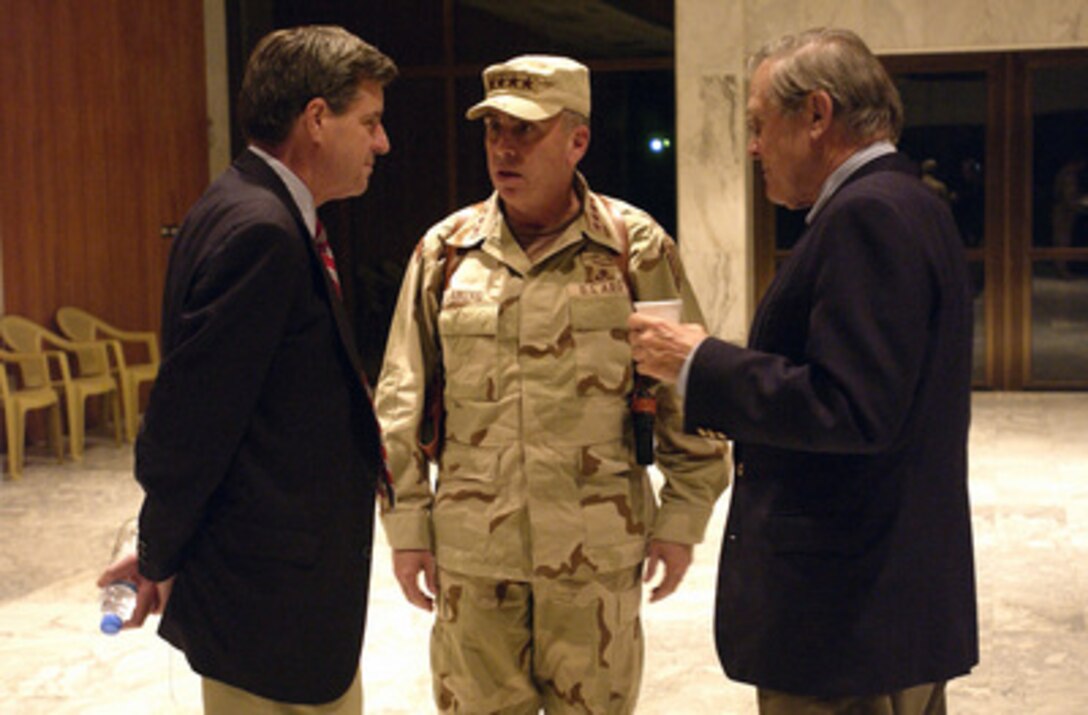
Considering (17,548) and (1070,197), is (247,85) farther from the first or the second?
(1070,197)

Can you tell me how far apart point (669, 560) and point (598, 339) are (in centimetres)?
52

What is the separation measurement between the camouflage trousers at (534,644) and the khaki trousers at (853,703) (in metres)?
0.70

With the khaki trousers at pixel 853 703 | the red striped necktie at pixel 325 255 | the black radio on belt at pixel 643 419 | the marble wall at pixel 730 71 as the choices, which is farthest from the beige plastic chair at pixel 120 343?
the khaki trousers at pixel 853 703

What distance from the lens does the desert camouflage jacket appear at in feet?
10.3

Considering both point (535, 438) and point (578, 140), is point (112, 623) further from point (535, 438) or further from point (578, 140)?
point (578, 140)

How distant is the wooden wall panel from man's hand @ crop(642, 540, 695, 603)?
7.87 metres

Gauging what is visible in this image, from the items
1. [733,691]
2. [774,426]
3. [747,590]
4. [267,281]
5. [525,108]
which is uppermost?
[525,108]

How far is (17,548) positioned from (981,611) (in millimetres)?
4388

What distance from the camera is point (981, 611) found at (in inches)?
223

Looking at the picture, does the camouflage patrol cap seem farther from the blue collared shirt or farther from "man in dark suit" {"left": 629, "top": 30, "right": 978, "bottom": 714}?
"man in dark suit" {"left": 629, "top": 30, "right": 978, "bottom": 714}

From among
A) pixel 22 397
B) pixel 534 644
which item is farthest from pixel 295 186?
pixel 22 397

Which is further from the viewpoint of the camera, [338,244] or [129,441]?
[338,244]

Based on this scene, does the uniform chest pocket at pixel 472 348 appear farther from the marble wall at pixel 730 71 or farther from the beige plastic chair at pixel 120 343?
the marble wall at pixel 730 71

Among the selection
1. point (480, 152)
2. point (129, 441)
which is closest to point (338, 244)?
point (480, 152)
